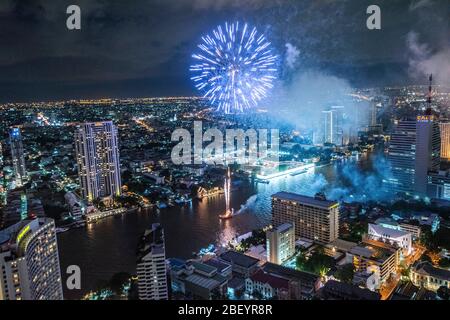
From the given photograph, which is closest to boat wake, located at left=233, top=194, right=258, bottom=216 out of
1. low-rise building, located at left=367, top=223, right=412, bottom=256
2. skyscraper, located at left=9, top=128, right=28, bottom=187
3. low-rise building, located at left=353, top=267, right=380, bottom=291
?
low-rise building, located at left=367, top=223, right=412, bottom=256

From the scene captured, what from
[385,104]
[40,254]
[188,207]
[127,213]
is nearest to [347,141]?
[385,104]

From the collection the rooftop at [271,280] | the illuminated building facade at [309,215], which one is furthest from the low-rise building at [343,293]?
the illuminated building facade at [309,215]

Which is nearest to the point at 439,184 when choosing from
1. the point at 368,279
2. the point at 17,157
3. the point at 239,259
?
the point at 368,279

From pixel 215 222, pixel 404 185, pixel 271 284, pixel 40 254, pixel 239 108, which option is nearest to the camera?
pixel 40 254

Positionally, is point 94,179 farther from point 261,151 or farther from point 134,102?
point 134,102

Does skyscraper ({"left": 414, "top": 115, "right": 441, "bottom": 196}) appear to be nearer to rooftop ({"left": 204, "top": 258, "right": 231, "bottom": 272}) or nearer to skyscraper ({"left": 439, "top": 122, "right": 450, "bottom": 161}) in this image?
skyscraper ({"left": 439, "top": 122, "right": 450, "bottom": 161})
